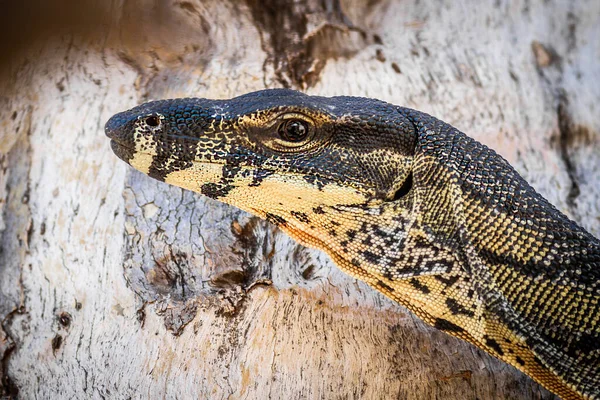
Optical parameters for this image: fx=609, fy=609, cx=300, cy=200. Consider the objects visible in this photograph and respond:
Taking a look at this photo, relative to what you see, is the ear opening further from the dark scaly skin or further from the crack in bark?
the crack in bark

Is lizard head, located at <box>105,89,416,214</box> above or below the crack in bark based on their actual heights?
below

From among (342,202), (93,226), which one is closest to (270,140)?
(342,202)

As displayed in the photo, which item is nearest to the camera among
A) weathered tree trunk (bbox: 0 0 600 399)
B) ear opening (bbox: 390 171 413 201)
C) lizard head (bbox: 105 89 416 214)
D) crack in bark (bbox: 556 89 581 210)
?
lizard head (bbox: 105 89 416 214)

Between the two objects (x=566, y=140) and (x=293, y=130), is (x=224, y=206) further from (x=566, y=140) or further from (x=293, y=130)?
(x=566, y=140)

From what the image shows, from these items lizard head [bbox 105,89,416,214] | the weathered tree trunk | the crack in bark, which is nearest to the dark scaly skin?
lizard head [bbox 105,89,416,214]

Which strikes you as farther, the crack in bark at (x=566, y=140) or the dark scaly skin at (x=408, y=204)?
the crack in bark at (x=566, y=140)

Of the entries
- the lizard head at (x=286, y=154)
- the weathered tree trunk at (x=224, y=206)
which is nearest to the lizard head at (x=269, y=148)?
the lizard head at (x=286, y=154)

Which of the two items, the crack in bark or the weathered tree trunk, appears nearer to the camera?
the weathered tree trunk

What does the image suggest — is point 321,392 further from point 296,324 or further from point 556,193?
point 556,193

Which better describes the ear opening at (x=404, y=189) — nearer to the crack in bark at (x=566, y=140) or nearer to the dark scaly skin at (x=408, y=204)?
the dark scaly skin at (x=408, y=204)
